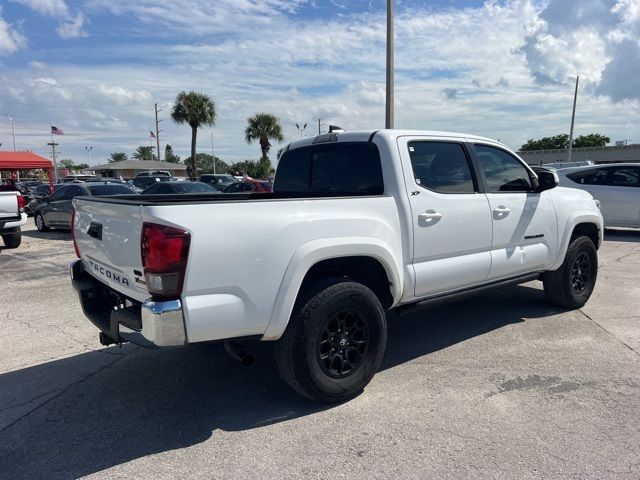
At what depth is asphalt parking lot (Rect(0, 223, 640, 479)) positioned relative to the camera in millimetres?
2836

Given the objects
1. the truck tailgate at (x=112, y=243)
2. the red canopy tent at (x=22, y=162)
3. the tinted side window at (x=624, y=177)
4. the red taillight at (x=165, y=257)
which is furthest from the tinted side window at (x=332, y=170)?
the red canopy tent at (x=22, y=162)

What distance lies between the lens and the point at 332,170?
4402 mm

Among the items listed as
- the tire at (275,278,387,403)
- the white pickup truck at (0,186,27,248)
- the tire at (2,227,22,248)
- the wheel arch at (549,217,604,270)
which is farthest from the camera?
the tire at (2,227,22,248)

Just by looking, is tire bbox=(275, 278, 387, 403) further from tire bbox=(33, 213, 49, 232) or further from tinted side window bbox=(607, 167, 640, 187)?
tire bbox=(33, 213, 49, 232)

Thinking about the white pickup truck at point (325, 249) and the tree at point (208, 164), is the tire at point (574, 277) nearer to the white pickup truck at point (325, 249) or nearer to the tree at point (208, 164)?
the white pickup truck at point (325, 249)

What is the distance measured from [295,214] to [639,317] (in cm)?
453

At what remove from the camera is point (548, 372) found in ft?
13.3

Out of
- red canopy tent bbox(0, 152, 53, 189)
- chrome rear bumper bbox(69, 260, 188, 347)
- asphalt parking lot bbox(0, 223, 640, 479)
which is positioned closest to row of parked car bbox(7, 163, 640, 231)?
asphalt parking lot bbox(0, 223, 640, 479)

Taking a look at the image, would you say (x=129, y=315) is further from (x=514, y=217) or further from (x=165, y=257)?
(x=514, y=217)

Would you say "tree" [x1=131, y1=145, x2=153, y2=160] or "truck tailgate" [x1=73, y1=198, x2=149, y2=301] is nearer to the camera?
"truck tailgate" [x1=73, y1=198, x2=149, y2=301]

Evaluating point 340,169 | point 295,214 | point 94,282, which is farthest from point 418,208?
point 94,282

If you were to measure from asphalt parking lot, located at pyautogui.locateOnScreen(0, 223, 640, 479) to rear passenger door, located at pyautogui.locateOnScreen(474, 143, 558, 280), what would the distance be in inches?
29.5

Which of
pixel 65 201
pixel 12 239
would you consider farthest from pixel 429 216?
pixel 65 201

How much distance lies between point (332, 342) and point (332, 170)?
5.37ft
